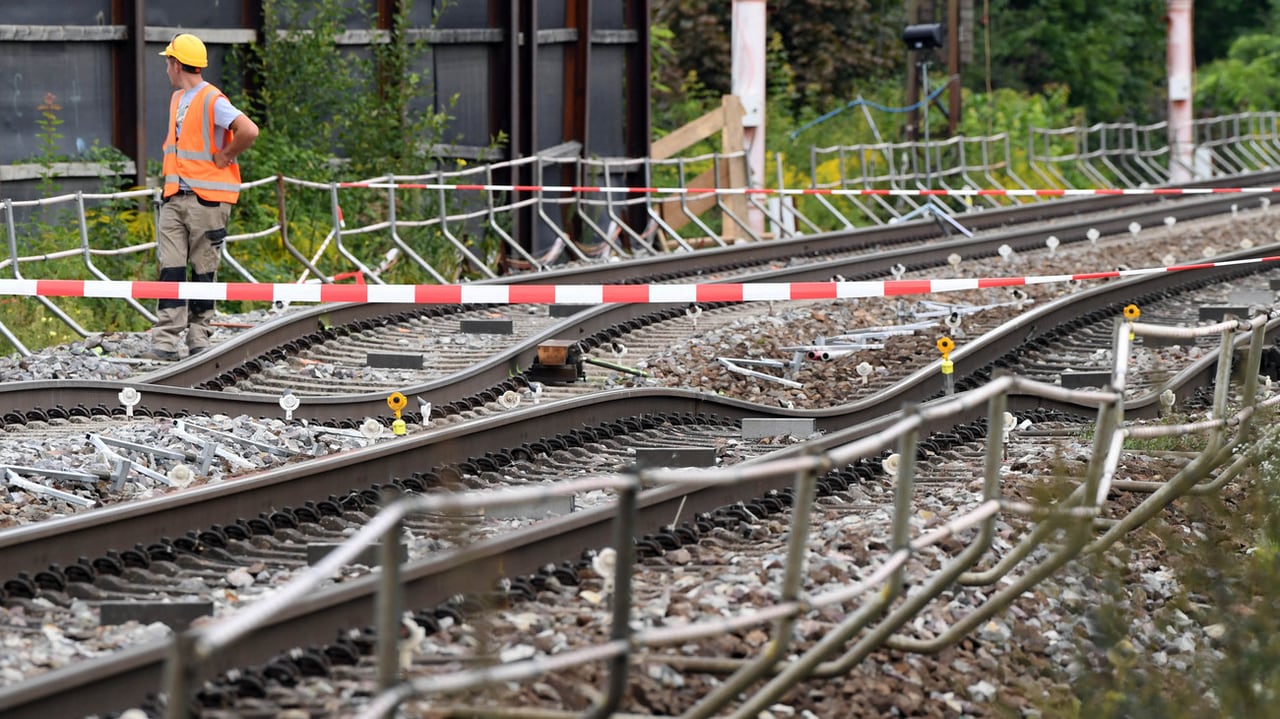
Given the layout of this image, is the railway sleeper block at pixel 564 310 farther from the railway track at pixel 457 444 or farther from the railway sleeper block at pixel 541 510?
the railway sleeper block at pixel 541 510

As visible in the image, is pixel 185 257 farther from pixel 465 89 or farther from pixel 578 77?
pixel 578 77

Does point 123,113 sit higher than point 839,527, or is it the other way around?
point 123,113

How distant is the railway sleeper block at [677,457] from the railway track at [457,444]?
0.47m

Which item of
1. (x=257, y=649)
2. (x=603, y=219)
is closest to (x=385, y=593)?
(x=257, y=649)

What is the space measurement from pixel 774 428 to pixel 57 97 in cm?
818

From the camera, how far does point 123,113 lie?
16328 mm

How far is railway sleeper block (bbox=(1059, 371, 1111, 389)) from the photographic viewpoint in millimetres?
11656

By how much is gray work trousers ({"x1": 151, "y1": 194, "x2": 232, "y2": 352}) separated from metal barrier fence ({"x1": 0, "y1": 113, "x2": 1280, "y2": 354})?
881 mm

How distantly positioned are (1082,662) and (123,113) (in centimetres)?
1246

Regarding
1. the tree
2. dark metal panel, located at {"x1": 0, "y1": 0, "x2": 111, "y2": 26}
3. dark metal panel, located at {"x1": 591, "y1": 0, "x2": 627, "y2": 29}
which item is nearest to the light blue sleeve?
dark metal panel, located at {"x1": 0, "y1": 0, "x2": 111, "y2": 26}

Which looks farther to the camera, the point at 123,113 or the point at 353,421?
the point at 123,113

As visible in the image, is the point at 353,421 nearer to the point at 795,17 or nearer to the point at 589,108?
the point at 589,108

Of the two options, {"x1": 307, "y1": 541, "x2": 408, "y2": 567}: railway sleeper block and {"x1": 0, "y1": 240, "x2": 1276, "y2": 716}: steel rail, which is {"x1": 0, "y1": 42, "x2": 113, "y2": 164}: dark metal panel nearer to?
{"x1": 0, "y1": 240, "x2": 1276, "y2": 716}: steel rail

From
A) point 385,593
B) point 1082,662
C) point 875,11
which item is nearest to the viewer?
point 385,593
